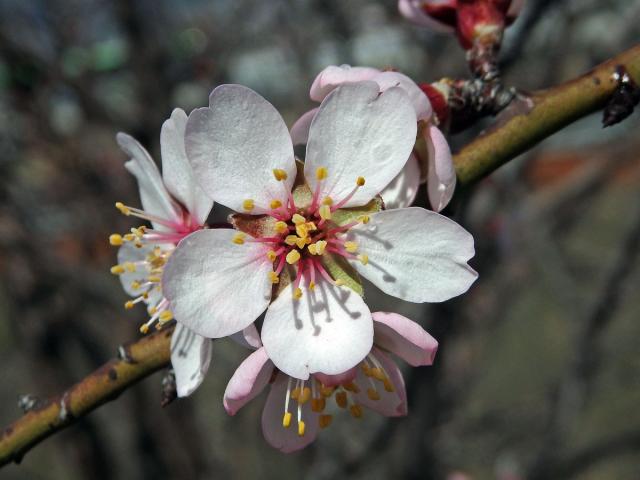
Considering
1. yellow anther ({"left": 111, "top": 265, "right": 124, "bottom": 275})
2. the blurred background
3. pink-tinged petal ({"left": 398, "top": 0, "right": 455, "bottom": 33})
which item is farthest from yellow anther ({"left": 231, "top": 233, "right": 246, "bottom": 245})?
the blurred background

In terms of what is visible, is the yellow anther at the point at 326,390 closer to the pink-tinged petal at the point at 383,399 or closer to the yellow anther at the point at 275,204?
the pink-tinged petal at the point at 383,399

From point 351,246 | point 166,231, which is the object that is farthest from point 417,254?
point 166,231

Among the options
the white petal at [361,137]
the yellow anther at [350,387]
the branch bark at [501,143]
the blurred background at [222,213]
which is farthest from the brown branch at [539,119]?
the blurred background at [222,213]

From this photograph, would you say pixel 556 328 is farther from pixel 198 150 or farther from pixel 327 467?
pixel 198 150

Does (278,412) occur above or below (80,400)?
below

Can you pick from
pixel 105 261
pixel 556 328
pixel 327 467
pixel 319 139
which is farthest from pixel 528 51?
pixel 556 328

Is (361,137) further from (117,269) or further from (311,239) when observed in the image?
(117,269)

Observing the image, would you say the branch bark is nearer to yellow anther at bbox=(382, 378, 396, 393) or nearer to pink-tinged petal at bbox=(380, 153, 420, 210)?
pink-tinged petal at bbox=(380, 153, 420, 210)

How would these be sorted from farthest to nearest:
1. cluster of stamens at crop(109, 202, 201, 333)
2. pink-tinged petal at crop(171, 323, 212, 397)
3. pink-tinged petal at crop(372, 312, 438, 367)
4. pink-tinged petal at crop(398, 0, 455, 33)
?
pink-tinged petal at crop(398, 0, 455, 33) < cluster of stamens at crop(109, 202, 201, 333) < pink-tinged petal at crop(171, 323, 212, 397) < pink-tinged petal at crop(372, 312, 438, 367)
